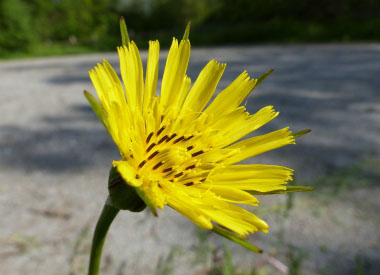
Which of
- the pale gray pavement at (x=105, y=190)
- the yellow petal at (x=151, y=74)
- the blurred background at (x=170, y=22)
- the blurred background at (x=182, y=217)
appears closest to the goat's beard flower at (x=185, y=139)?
the yellow petal at (x=151, y=74)

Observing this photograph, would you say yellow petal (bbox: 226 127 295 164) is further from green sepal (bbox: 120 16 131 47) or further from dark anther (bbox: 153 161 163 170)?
Answer: green sepal (bbox: 120 16 131 47)

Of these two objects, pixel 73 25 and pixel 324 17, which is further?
pixel 73 25

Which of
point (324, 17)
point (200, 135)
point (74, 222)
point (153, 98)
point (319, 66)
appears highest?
point (153, 98)

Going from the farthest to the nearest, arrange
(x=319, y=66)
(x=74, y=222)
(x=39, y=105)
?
(x=319, y=66) → (x=39, y=105) → (x=74, y=222)

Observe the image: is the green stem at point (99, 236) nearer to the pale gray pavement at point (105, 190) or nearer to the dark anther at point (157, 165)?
the dark anther at point (157, 165)

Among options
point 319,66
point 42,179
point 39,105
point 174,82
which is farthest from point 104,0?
point 174,82

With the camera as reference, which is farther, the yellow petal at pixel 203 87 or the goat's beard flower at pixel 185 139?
the yellow petal at pixel 203 87

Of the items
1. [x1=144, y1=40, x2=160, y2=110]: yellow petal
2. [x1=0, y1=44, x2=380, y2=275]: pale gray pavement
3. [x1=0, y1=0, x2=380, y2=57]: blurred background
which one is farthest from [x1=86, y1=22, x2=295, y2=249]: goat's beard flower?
[x1=0, y1=0, x2=380, y2=57]: blurred background

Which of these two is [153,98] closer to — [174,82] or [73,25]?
[174,82]
